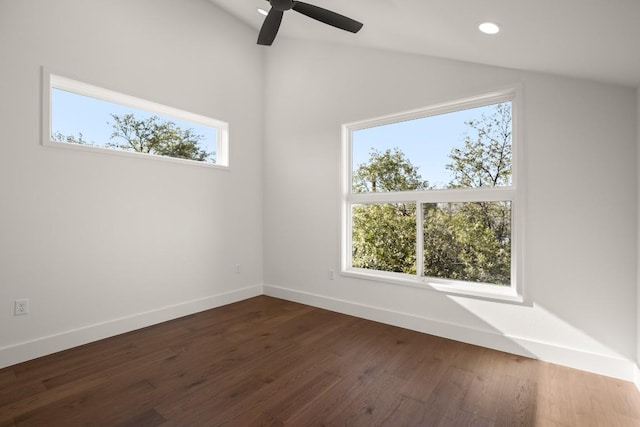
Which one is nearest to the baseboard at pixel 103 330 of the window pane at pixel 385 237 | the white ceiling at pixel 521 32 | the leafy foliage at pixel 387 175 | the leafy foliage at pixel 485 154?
the window pane at pixel 385 237

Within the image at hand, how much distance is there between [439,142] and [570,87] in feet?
3.46

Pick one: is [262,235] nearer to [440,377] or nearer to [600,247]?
[440,377]

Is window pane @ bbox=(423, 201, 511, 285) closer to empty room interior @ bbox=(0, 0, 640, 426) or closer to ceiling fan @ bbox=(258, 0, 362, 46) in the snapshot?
empty room interior @ bbox=(0, 0, 640, 426)

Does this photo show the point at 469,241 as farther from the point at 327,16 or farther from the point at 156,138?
the point at 156,138

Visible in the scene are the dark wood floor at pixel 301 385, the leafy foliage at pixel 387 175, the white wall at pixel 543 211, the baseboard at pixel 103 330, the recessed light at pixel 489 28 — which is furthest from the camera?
the leafy foliage at pixel 387 175

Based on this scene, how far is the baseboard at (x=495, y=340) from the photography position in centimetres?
234

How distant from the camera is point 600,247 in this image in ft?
7.79

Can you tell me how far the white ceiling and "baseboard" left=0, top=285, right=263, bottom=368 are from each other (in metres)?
3.28

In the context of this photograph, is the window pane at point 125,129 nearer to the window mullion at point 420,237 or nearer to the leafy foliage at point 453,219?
the leafy foliage at point 453,219

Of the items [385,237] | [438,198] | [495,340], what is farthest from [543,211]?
[385,237]

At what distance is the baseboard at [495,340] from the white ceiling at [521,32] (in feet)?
6.29

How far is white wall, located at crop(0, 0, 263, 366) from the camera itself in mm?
2566

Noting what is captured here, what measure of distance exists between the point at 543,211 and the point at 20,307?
4104 millimetres

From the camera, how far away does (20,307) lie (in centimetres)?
257
